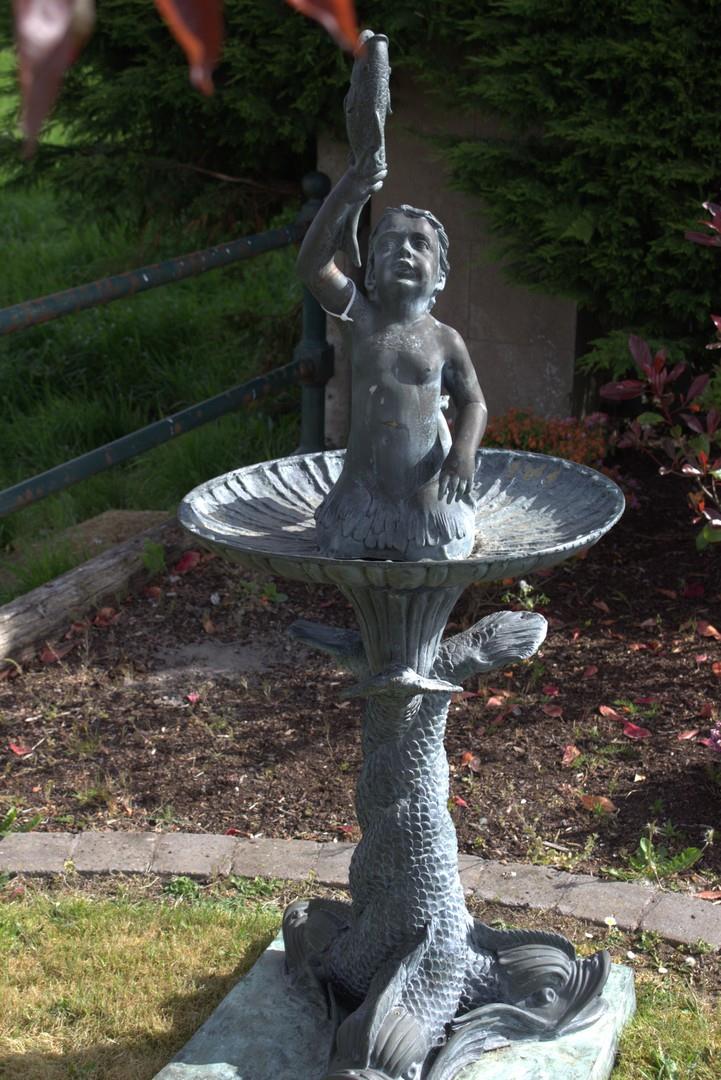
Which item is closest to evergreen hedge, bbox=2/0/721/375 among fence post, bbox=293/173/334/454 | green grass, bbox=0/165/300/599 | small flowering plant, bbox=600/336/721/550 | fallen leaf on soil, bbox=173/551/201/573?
fence post, bbox=293/173/334/454

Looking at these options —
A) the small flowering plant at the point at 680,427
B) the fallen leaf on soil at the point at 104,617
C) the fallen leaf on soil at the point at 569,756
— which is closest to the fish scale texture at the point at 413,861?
the fallen leaf on soil at the point at 569,756

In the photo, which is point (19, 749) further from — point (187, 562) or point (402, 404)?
point (402, 404)

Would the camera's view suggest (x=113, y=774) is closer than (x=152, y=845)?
No

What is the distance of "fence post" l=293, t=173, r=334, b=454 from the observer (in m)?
5.73

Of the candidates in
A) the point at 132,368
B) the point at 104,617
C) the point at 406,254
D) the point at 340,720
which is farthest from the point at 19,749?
the point at 132,368

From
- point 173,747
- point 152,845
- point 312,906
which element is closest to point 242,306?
point 173,747

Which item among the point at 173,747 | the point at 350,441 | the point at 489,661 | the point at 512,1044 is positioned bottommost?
the point at 173,747

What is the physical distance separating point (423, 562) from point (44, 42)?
1.68 metres

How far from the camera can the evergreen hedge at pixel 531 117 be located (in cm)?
482

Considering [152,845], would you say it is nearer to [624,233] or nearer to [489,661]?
[489,661]

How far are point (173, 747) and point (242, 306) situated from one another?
4244 millimetres

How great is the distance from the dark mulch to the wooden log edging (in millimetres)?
85

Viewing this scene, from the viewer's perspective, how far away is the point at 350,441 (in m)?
2.62

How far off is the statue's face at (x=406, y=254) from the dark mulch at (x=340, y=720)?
1730 mm
